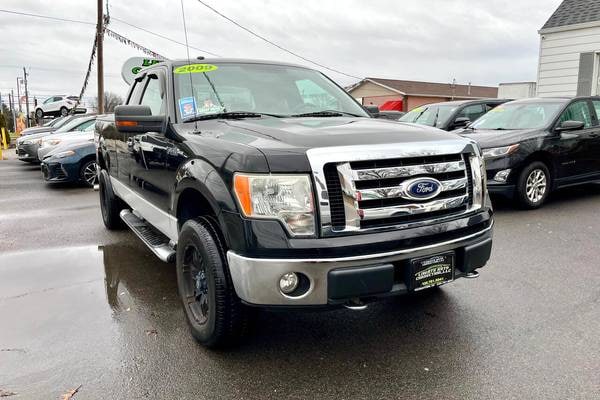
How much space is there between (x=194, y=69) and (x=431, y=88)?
123 feet

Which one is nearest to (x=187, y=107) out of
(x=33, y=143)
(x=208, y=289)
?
(x=208, y=289)

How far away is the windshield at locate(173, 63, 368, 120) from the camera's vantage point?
3773mm

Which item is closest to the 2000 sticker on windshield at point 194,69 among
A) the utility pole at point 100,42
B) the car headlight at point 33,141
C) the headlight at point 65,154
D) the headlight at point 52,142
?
the headlight at point 65,154

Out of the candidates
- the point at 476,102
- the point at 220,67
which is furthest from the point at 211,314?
the point at 476,102

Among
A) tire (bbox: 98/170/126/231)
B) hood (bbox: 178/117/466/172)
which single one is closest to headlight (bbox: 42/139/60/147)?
tire (bbox: 98/170/126/231)

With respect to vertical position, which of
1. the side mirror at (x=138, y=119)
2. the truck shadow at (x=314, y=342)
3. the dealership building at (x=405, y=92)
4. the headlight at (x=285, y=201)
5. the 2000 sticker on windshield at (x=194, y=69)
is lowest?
the truck shadow at (x=314, y=342)

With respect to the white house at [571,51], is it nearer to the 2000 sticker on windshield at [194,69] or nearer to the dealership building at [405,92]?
the 2000 sticker on windshield at [194,69]

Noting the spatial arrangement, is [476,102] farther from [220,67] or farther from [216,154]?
[216,154]

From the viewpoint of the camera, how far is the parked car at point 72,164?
10164 millimetres

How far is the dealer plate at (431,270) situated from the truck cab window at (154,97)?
2404 millimetres

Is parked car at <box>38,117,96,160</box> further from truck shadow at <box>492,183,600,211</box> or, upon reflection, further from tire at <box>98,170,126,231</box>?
truck shadow at <box>492,183,600,211</box>

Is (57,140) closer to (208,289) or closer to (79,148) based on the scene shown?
(79,148)

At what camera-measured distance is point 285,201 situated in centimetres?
256

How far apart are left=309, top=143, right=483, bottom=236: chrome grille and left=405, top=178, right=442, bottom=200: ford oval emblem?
0.01m
